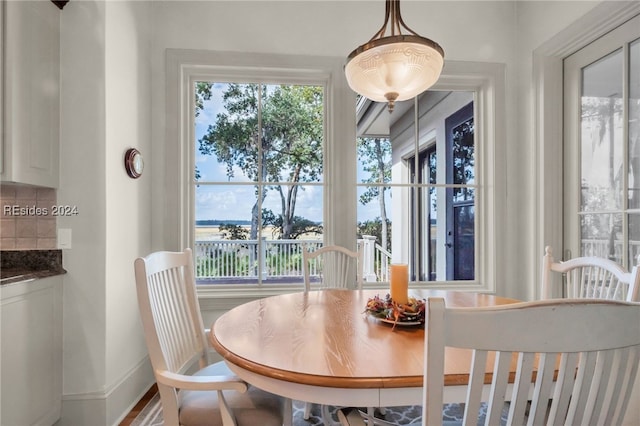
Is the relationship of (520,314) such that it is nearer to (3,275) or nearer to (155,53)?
(3,275)

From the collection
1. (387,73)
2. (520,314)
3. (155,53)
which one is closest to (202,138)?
(155,53)

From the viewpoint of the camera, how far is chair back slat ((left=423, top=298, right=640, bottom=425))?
1.82 ft

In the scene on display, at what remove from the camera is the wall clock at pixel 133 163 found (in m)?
2.08

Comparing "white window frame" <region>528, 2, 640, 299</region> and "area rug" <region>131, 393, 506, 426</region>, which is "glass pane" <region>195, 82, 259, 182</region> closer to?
"area rug" <region>131, 393, 506, 426</region>

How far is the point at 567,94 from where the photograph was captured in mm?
2416

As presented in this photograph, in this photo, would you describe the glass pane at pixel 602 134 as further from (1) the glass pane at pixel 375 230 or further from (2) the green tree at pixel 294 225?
(2) the green tree at pixel 294 225

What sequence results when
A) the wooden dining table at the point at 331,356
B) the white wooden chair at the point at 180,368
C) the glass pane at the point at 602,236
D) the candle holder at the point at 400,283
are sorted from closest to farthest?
the wooden dining table at the point at 331,356 < the white wooden chair at the point at 180,368 < the candle holder at the point at 400,283 < the glass pane at the point at 602,236

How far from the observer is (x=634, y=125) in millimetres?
1945

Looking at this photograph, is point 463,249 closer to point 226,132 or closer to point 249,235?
point 249,235

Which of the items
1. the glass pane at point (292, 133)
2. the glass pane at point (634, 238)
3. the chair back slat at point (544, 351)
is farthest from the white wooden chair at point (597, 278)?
the glass pane at point (292, 133)

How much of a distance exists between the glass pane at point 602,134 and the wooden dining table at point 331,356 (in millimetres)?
1758

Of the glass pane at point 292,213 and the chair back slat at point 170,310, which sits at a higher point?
the glass pane at point 292,213

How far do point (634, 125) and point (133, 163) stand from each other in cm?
302

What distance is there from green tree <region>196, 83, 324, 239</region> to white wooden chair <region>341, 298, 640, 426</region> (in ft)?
7.20
